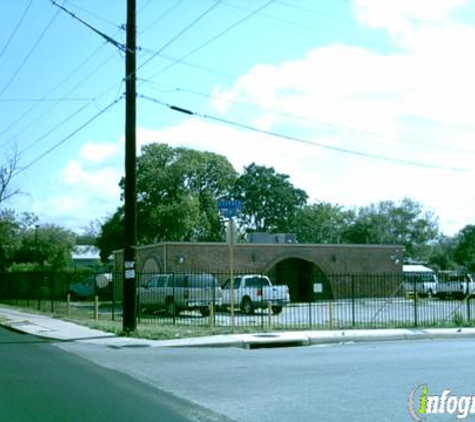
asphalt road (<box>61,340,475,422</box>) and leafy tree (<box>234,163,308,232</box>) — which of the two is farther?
leafy tree (<box>234,163,308,232</box>)

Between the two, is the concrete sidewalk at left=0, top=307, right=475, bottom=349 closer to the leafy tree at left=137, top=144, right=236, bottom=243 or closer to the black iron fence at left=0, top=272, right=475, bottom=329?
the black iron fence at left=0, top=272, right=475, bottom=329

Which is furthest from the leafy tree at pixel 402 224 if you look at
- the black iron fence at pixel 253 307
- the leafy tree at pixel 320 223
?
the black iron fence at pixel 253 307

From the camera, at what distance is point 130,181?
19797 millimetres

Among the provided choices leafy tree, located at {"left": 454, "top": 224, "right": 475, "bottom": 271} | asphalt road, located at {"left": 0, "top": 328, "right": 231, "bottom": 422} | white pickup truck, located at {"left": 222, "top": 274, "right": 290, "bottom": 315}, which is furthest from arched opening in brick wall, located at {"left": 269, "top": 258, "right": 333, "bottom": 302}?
leafy tree, located at {"left": 454, "top": 224, "right": 475, "bottom": 271}

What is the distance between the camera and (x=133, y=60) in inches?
809

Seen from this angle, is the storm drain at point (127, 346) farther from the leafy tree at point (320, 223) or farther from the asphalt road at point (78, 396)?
the leafy tree at point (320, 223)

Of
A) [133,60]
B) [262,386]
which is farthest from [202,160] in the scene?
[262,386]

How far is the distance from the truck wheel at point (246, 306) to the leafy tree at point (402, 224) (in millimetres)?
66040

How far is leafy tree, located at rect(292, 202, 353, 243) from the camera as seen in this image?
282ft

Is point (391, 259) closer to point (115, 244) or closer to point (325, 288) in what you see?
point (325, 288)

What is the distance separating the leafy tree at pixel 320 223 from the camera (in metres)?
85.9

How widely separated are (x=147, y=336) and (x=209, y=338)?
1878 mm

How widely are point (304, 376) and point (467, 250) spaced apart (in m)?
87.6

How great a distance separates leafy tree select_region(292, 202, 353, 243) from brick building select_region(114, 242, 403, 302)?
39.3m
